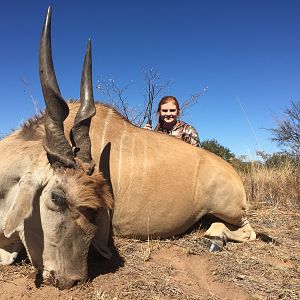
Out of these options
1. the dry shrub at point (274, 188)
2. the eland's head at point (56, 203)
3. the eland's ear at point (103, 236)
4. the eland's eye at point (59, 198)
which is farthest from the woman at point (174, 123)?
the eland's eye at point (59, 198)

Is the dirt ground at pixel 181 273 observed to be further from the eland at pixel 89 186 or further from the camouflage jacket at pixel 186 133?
the camouflage jacket at pixel 186 133

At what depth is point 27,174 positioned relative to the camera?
2.89 m

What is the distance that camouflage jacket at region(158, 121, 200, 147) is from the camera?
5.74m

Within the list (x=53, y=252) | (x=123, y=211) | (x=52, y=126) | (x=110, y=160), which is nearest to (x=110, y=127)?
(x=110, y=160)

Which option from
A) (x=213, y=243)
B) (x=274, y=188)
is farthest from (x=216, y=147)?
(x=213, y=243)

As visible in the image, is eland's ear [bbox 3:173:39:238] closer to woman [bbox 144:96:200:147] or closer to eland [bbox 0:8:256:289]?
eland [bbox 0:8:256:289]

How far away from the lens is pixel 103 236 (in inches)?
132

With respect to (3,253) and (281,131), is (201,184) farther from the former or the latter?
(281,131)

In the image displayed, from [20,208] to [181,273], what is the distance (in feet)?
4.17

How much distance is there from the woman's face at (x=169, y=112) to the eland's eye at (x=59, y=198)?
10.5 feet

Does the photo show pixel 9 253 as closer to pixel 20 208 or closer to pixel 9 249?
pixel 9 249

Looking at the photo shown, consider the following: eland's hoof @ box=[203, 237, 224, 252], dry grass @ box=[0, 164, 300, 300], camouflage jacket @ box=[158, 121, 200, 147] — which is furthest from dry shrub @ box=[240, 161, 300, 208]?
eland's hoof @ box=[203, 237, 224, 252]

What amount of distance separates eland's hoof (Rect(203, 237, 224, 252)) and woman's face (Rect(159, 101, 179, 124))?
223cm

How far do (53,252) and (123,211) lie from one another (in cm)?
98
